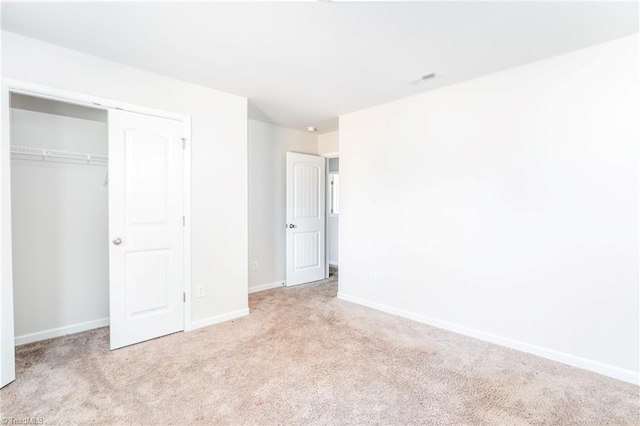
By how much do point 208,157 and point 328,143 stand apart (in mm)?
2340

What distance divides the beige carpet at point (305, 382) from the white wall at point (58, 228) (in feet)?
1.06

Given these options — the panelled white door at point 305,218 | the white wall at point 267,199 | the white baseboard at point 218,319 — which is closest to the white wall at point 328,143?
the panelled white door at point 305,218

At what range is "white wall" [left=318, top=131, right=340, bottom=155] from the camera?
4922 millimetres

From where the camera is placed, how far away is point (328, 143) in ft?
16.5

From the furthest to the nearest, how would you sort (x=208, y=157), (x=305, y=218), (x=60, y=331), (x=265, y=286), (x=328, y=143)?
1. (x=328, y=143)
2. (x=305, y=218)
3. (x=265, y=286)
4. (x=208, y=157)
5. (x=60, y=331)

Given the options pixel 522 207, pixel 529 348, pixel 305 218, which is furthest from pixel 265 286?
A: pixel 522 207

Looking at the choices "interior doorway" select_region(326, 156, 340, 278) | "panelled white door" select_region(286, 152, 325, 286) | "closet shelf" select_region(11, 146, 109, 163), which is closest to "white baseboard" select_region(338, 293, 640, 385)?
"panelled white door" select_region(286, 152, 325, 286)

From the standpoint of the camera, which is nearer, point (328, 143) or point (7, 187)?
point (7, 187)

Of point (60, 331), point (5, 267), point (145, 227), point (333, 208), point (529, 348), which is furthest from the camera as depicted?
point (333, 208)

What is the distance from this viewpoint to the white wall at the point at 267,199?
4395 millimetres

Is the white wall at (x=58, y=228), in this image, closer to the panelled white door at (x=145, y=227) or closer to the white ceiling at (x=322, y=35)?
the panelled white door at (x=145, y=227)

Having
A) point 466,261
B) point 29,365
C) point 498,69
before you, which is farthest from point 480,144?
point 29,365

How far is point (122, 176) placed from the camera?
2.64 meters

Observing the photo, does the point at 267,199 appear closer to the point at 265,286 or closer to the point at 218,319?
the point at 265,286
